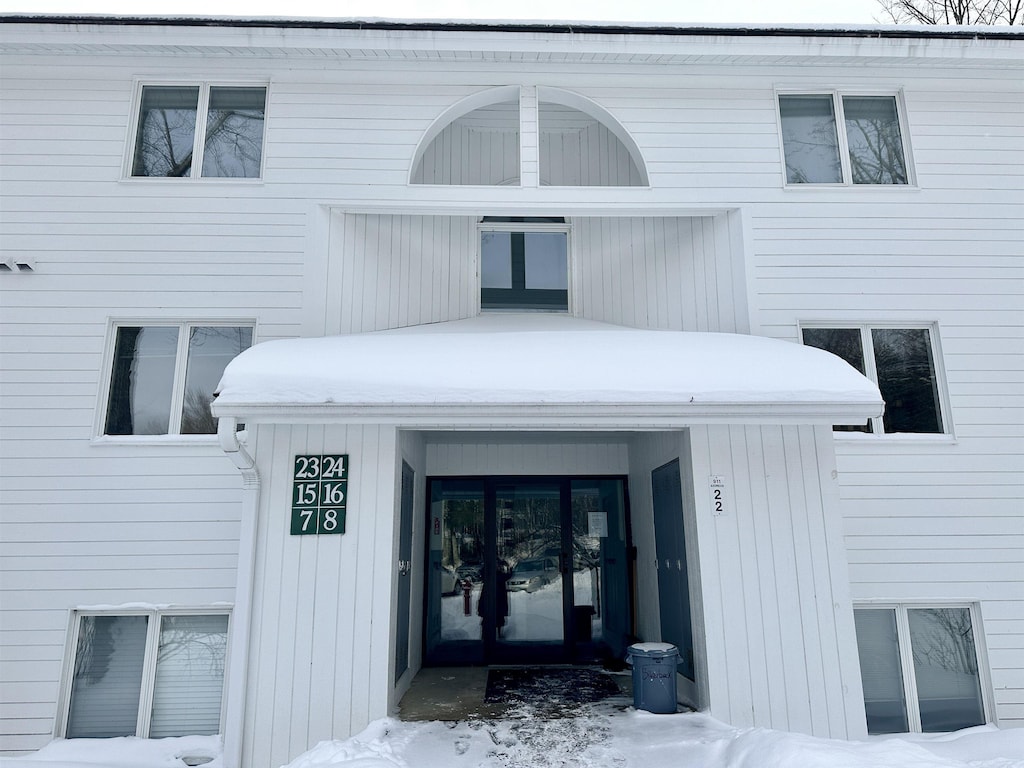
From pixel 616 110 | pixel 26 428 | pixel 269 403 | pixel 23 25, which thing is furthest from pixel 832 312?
pixel 23 25

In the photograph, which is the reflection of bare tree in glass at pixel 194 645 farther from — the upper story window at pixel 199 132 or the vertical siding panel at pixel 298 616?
the upper story window at pixel 199 132

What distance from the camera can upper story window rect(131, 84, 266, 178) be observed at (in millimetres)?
6816

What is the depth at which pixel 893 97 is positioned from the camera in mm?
7254

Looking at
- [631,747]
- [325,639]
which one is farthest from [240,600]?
[631,747]

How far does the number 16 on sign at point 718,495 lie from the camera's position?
572 cm

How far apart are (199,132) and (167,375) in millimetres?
2547

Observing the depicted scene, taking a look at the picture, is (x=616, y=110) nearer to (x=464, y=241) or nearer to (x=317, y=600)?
(x=464, y=241)

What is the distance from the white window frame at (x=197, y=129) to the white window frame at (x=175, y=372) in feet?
4.70

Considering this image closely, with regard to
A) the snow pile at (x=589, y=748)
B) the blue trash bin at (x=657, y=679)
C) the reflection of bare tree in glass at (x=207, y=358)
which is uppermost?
the reflection of bare tree in glass at (x=207, y=358)

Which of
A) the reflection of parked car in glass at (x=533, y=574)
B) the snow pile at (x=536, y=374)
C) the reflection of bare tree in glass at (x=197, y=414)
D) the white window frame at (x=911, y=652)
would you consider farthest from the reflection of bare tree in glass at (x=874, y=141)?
the reflection of bare tree in glass at (x=197, y=414)

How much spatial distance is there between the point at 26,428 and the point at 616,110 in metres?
6.51

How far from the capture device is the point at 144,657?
5930mm

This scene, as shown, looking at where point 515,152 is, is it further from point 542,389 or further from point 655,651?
point 655,651

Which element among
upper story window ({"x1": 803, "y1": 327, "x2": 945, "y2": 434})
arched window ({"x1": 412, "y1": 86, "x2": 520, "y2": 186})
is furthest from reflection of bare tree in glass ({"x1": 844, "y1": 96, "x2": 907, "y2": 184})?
arched window ({"x1": 412, "y1": 86, "x2": 520, "y2": 186})
